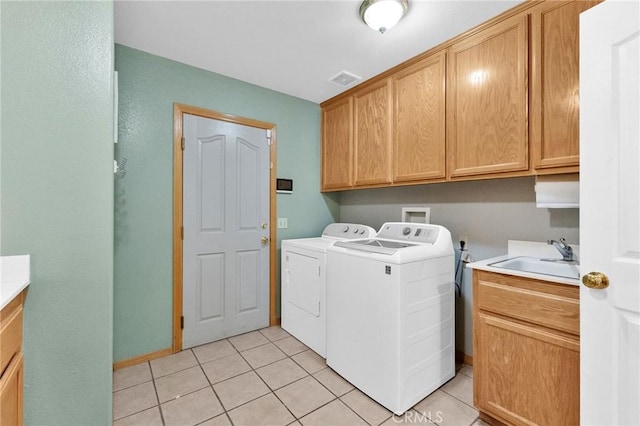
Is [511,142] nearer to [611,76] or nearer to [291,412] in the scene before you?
[611,76]

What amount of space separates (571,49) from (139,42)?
2.71m

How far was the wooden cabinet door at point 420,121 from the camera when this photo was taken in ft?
6.59

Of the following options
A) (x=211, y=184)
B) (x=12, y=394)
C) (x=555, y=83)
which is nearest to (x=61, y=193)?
(x=12, y=394)

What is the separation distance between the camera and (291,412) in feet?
5.30

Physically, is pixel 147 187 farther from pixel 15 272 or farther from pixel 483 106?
pixel 483 106

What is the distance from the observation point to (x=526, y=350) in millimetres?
1361

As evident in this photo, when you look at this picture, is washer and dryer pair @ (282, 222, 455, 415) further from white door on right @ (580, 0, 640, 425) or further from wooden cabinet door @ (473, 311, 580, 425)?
white door on right @ (580, 0, 640, 425)

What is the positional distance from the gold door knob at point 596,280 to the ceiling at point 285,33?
1542 millimetres

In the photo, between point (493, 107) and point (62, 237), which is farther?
point (493, 107)

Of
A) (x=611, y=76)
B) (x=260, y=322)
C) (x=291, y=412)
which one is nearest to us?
(x=611, y=76)

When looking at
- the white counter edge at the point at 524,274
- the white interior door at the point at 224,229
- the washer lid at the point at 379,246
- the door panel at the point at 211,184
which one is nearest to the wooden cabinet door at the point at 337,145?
the white interior door at the point at 224,229

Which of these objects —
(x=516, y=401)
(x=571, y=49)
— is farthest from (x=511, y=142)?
(x=516, y=401)

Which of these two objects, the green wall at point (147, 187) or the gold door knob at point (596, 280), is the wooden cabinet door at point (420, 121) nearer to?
the gold door knob at point (596, 280)

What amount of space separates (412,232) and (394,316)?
0.74 m
